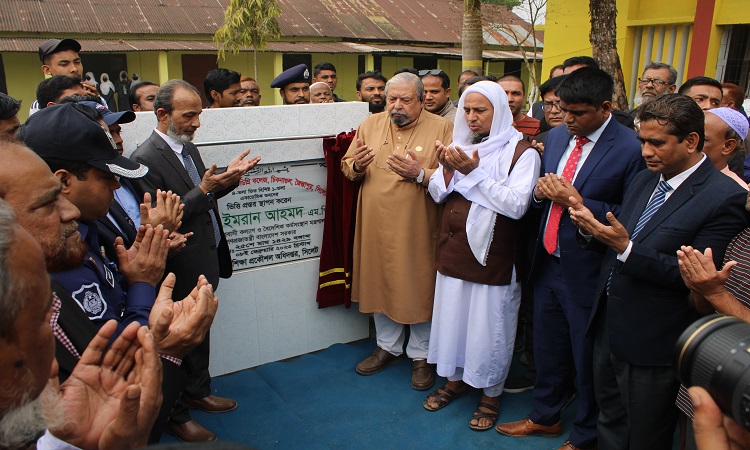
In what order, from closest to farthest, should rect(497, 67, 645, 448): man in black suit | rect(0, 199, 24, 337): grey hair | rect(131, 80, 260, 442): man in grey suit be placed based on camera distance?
rect(0, 199, 24, 337): grey hair, rect(497, 67, 645, 448): man in black suit, rect(131, 80, 260, 442): man in grey suit

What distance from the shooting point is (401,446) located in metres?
3.19

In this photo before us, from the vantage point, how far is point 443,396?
11.8ft

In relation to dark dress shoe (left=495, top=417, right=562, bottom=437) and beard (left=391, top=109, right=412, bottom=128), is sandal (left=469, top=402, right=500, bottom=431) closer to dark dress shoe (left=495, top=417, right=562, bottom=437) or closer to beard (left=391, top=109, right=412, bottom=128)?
dark dress shoe (left=495, top=417, right=562, bottom=437)

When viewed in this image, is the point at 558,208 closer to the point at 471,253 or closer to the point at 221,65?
the point at 471,253

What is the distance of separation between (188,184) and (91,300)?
1.46 m

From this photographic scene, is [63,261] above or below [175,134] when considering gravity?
below

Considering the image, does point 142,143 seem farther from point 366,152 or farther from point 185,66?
point 185,66

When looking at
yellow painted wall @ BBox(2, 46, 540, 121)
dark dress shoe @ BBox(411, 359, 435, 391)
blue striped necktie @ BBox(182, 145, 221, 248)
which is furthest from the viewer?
yellow painted wall @ BBox(2, 46, 540, 121)

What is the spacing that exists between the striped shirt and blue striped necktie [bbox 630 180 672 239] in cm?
33

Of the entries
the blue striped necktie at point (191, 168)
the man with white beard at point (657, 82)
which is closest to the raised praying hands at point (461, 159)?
the blue striped necktie at point (191, 168)

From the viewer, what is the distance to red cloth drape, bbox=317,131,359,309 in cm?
404

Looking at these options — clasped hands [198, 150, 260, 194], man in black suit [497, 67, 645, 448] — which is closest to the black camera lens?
man in black suit [497, 67, 645, 448]

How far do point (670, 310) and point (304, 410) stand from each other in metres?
2.18

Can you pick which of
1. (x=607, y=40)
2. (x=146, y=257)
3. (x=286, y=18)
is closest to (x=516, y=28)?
(x=286, y=18)
